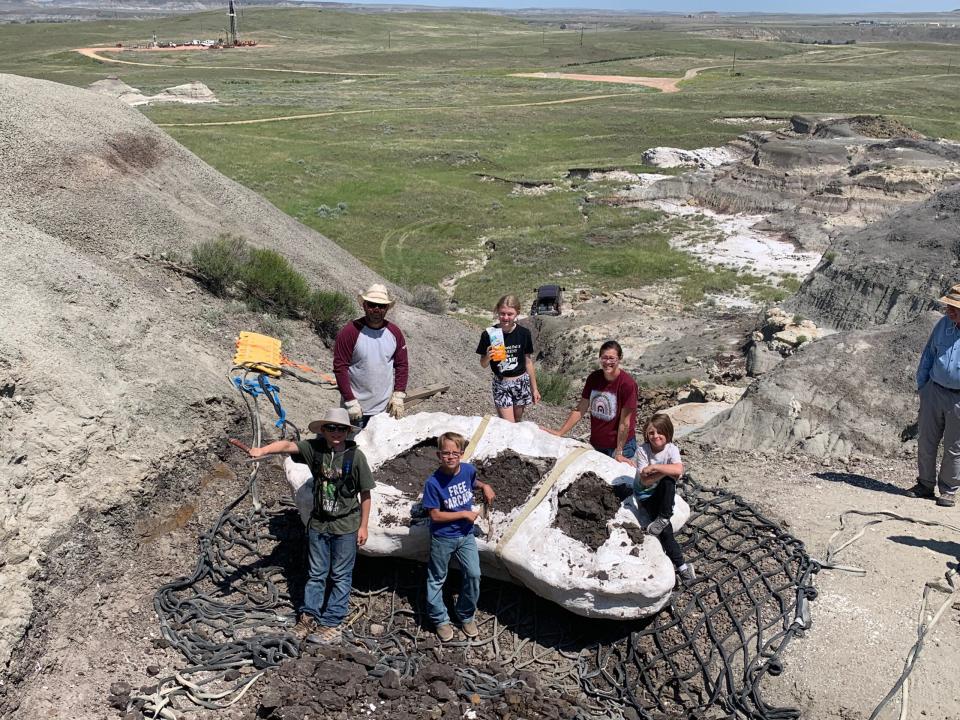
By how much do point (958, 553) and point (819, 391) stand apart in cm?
465

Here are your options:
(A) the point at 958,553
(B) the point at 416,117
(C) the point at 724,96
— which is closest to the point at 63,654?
(A) the point at 958,553

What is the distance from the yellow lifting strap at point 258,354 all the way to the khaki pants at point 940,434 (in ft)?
21.4

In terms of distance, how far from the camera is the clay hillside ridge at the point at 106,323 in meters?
6.71

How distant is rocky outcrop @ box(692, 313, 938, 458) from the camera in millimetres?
10852

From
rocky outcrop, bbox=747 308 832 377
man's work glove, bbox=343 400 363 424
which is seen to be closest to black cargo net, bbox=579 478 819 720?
man's work glove, bbox=343 400 363 424

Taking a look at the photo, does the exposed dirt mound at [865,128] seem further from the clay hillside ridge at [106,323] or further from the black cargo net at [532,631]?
the black cargo net at [532,631]

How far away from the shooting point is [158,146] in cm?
1483

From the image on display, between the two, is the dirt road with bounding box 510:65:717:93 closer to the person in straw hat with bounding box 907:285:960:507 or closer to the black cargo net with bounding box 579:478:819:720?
the person in straw hat with bounding box 907:285:960:507

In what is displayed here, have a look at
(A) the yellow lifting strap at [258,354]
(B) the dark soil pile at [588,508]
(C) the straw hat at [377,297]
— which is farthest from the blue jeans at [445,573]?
(A) the yellow lifting strap at [258,354]

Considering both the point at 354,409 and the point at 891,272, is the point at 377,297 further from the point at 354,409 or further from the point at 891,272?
the point at 891,272

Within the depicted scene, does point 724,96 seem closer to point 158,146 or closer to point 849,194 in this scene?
point 849,194

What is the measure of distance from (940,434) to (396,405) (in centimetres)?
540

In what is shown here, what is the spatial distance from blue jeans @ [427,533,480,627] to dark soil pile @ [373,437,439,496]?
0.81 meters

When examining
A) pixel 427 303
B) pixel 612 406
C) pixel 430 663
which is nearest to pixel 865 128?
pixel 427 303
